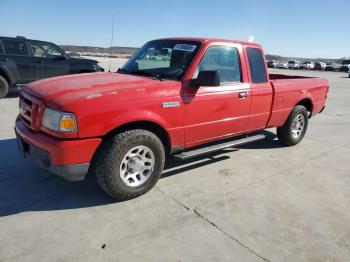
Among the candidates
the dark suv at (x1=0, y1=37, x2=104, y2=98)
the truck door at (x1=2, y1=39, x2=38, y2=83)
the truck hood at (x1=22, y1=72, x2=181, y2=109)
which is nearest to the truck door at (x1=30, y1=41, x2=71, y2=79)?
the dark suv at (x1=0, y1=37, x2=104, y2=98)

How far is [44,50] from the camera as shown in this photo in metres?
10.3

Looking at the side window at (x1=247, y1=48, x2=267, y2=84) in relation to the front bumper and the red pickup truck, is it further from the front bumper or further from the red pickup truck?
the front bumper

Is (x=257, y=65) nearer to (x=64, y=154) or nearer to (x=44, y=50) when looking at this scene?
(x=64, y=154)

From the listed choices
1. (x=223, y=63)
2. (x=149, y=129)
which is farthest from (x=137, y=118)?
(x=223, y=63)

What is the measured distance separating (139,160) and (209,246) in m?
1.30

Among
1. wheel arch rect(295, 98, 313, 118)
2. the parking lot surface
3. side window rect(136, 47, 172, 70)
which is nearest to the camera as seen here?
the parking lot surface

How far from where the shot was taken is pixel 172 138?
408 centimetres

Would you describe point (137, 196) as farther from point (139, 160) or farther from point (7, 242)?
point (7, 242)

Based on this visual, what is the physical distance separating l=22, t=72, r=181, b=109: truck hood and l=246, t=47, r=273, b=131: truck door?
1.51 meters

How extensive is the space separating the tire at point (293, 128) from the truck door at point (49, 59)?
7.36 m

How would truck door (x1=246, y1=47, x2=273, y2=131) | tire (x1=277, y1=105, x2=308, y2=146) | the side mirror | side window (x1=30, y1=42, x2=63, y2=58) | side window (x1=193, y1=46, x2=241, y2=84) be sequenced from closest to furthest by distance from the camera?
the side mirror
side window (x1=193, y1=46, x2=241, y2=84)
truck door (x1=246, y1=47, x2=273, y2=131)
tire (x1=277, y1=105, x2=308, y2=146)
side window (x1=30, y1=42, x2=63, y2=58)

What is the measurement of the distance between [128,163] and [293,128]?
12.1ft

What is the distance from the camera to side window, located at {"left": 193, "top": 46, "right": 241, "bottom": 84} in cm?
439

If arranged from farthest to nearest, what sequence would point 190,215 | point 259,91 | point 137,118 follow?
1. point 259,91
2. point 137,118
3. point 190,215
